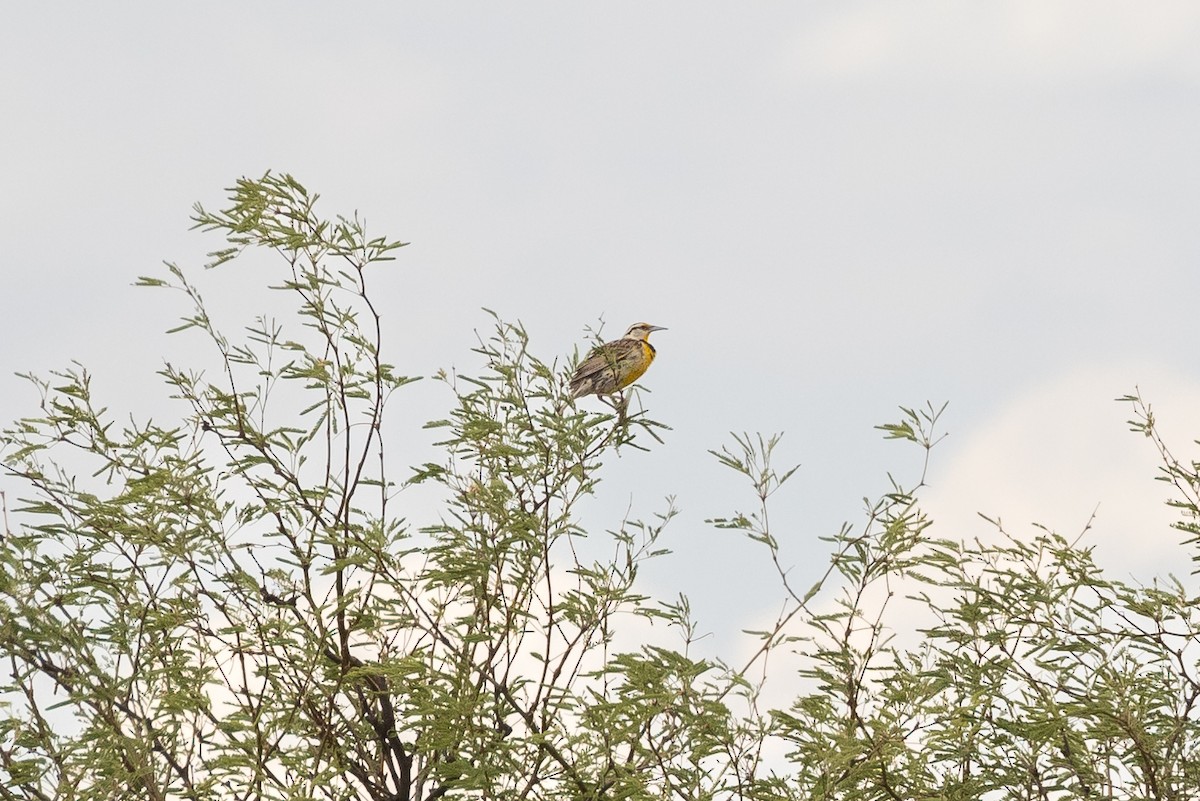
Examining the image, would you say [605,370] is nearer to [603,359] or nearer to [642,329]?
[603,359]

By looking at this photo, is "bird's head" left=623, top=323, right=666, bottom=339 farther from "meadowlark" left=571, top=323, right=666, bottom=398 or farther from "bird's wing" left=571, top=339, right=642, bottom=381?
"bird's wing" left=571, top=339, right=642, bottom=381

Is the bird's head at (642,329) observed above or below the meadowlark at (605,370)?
above

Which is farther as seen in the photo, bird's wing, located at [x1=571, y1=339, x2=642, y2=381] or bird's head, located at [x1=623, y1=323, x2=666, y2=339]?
bird's head, located at [x1=623, y1=323, x2=666, y2=339]

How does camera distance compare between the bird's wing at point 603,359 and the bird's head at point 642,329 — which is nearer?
the bird's wing at point 603,359

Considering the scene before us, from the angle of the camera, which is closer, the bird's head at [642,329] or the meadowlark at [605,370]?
the meadowlark at [605,370]

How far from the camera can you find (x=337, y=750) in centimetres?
761

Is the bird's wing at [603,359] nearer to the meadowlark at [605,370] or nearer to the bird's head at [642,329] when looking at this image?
the meadowlark at [605,370]

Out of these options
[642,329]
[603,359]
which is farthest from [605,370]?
[642,329]

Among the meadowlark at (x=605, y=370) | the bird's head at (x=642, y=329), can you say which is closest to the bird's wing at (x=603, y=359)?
the meadowlark at (x=605, y=370)

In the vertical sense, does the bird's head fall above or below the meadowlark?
above

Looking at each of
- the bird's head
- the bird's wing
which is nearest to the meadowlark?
the bird's wing

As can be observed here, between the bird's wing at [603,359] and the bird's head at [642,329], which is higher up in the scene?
the bird's head at [642,329]

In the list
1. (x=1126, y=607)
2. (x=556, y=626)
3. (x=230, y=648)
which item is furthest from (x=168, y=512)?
(x=1126, y=607)

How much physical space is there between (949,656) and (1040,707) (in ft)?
1.86
